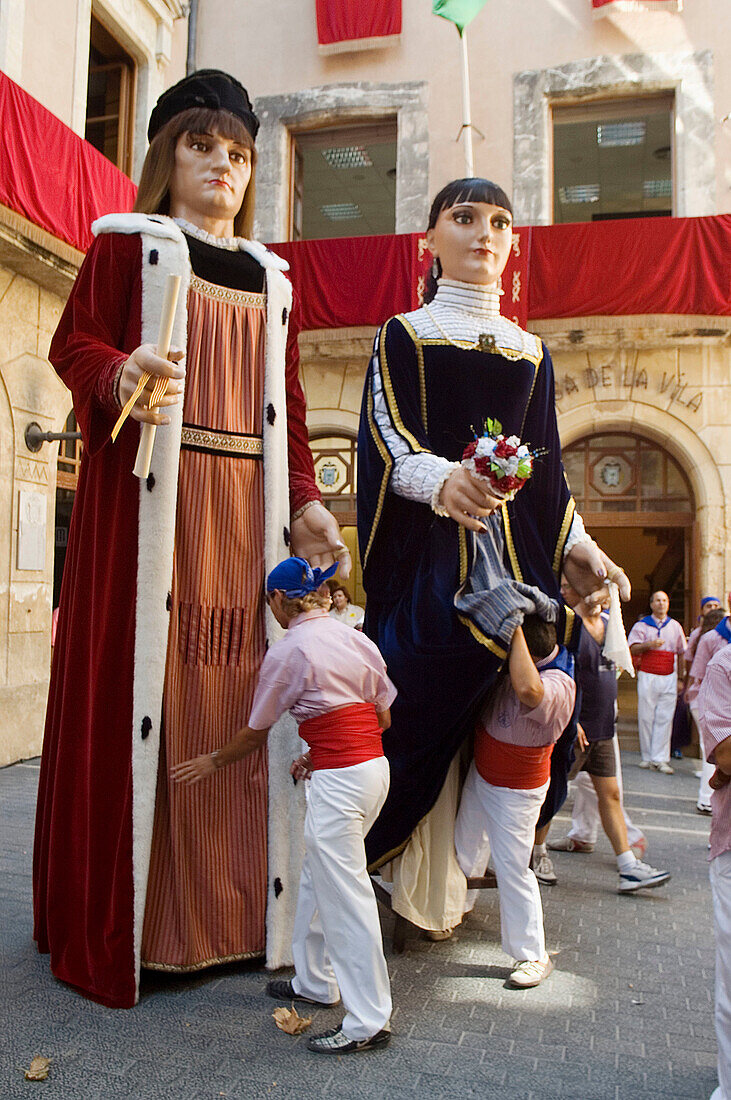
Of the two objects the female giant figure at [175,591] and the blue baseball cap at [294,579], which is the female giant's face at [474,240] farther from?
the blue baseball cap at [294,579]

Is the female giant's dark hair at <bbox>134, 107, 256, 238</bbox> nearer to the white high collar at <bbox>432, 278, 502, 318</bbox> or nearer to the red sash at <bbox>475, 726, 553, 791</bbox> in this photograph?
the white high collar at <bbox>432, 278, 502, 318</bbox>

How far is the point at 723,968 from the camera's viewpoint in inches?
90.8

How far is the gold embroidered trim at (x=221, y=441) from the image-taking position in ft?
9.98

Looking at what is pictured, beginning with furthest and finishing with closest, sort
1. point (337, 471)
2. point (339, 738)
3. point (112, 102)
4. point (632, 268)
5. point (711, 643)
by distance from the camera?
point (337, 471) < point (112, 102) < point (632, 268) < point (711, 643) < point (339, 738)

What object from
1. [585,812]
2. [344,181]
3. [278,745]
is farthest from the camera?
[344,181]

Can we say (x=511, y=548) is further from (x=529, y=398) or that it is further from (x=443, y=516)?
(x=529, y=398)

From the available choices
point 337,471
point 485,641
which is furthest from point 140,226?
point 337,471

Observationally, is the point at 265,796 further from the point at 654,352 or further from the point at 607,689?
the point at 654,352

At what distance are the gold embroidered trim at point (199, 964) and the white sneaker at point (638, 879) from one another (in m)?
2.08

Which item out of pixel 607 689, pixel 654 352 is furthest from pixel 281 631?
pixel 654 352

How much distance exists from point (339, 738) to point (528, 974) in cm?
109

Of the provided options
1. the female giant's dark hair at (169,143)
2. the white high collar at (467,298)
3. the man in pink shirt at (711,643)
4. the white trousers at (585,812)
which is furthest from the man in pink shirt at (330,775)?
the man in pink shirt at (711,643)

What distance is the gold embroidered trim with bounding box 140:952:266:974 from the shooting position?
9.44 feet

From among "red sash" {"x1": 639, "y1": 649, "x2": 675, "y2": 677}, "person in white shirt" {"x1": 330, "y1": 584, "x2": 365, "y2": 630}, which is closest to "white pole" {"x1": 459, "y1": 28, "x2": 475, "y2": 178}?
"person in white shirt" {"x1": 330, "y1": 584, "x2": 365, "y2": 630}
